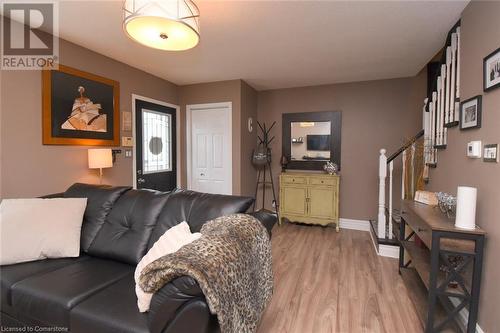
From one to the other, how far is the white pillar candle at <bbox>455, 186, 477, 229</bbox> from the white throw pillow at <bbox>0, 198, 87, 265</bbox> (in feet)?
8.75

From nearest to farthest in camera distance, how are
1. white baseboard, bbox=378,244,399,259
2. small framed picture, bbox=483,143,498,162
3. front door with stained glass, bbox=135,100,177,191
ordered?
small framed picture, bbox=483,143,498,162, white baseboard, bbox=378,244,399,259, front door with stained glass, bbox=135,100,177,191

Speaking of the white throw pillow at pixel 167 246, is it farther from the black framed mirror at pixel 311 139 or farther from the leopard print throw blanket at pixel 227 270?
the black framed mirror at pixel 311 139

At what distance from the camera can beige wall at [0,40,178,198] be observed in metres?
2.17

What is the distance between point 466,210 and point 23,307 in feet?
8.94

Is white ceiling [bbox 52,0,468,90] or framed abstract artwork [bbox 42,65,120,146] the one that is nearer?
white ceiling [bbox 52,0,468,90]

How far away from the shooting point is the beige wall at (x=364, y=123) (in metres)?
3.85

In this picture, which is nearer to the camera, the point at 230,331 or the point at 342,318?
the point at 230,331

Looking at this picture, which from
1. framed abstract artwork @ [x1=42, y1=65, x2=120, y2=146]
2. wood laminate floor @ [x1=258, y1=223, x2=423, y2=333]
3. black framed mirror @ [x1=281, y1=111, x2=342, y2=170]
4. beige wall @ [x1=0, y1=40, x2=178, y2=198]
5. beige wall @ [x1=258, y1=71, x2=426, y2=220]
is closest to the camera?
wood laminate floor @ [x1=258, y1=223, x2=423, y2=333]

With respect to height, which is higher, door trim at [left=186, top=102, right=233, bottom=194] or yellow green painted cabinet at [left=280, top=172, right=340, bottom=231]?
door trim at [left=186, top=102, right=233, bottom=194]

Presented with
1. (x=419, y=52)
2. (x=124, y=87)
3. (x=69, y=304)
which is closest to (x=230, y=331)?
(x=69, y=304)

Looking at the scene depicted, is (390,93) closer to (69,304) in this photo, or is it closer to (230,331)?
(230,331)

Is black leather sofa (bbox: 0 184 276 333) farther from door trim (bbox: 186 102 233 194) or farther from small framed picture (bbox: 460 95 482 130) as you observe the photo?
door trim (bbox: 186 102 233 194)

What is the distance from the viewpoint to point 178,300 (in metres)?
1.01

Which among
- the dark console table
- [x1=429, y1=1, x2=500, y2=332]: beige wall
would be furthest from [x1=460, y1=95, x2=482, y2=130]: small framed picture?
the dark console table
